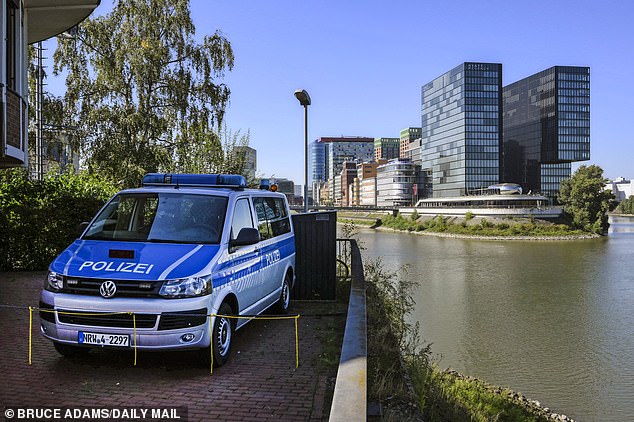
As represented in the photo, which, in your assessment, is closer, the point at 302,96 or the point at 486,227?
the point at 302,96

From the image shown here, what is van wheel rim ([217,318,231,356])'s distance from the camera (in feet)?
17.0

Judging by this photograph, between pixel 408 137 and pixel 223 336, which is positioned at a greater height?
pixel 408 137

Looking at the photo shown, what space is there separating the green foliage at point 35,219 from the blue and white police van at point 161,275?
7.18 metres

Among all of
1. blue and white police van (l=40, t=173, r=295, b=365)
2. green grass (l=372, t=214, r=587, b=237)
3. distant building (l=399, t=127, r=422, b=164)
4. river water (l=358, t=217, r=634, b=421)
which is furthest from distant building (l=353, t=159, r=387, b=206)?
blue and white police van (l=40, t=173, r=295, b=365)

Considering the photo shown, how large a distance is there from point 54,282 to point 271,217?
306 centimetres

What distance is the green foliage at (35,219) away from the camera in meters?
12.1

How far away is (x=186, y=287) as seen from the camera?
15.5 ft

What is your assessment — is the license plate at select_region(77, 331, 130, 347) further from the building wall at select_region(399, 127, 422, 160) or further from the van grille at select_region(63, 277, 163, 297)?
the building wall at select_region(399, 127, 422, 160)

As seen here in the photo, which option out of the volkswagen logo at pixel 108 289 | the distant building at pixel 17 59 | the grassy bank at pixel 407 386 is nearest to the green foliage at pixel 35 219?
the distant building at pixel 17 59

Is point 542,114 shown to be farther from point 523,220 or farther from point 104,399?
point 104,399

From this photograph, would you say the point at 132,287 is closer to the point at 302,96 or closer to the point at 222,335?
the point at 222,335

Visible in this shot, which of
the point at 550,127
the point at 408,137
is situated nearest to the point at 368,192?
the point at 408,137

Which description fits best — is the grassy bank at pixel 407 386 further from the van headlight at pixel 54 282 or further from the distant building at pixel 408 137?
the distant building at pixel 408 137

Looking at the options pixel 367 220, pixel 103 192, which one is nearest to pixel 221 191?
pixel 103 192
